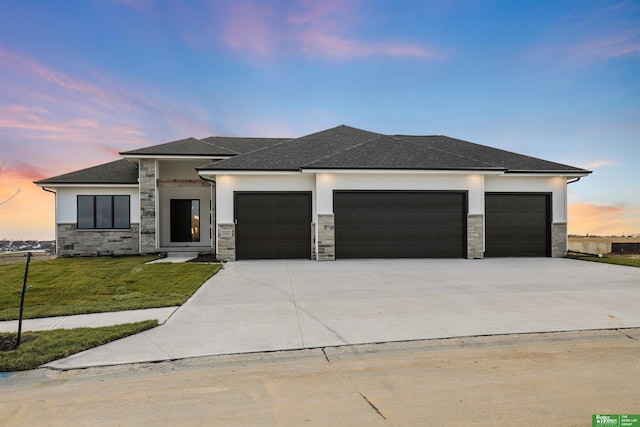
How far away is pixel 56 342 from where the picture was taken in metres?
Answer: 4.70

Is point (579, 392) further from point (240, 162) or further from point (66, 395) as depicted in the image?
point (240, 162)

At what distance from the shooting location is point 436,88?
790 inches

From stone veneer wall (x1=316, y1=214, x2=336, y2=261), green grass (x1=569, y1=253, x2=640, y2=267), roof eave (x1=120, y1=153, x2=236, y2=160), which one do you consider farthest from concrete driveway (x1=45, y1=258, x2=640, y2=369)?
roof eave (x1=120, y1=153, x2=236, y2=160)

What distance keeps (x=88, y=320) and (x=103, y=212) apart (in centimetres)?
1319

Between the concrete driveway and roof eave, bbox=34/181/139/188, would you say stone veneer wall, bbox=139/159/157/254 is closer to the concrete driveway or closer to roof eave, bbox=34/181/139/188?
roof eave, bbox=34/181/139/188

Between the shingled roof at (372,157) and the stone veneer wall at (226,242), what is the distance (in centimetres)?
247

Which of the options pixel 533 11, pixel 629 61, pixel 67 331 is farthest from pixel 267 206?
pixel 629 61

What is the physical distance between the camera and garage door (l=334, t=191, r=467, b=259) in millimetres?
14375

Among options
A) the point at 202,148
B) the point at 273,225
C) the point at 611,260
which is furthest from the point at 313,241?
the point at 611,260

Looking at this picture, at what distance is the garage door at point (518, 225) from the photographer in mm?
15312

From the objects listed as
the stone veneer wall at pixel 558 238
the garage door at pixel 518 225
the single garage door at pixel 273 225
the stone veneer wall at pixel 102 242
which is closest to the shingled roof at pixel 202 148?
the single garage door at pixel 273 225

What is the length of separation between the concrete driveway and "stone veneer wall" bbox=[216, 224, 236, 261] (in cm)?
301

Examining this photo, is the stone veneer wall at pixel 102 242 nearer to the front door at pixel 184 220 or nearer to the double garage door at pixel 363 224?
the front door at pixel 184 220

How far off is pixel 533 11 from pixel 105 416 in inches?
756
